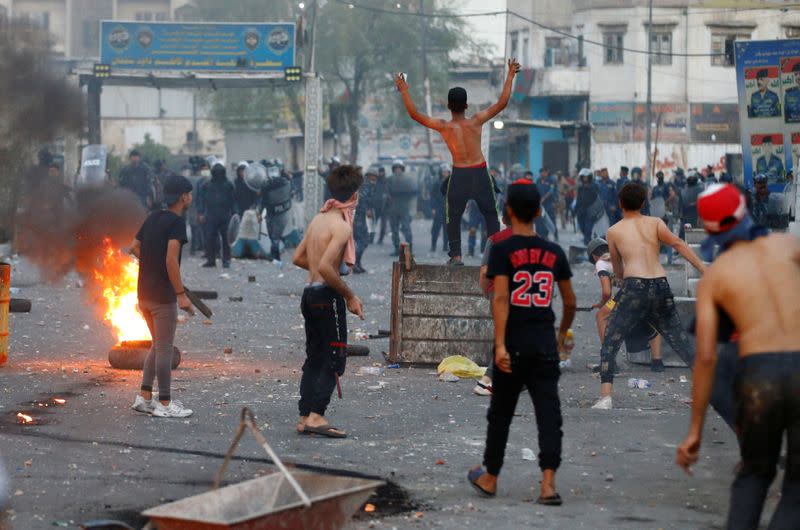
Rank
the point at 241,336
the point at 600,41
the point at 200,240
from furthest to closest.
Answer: the point at 600,41 < the point at 200,240 < the point at 241,336

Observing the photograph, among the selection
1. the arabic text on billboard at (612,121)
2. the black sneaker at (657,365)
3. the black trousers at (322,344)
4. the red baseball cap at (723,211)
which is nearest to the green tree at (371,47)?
the arabic text on billboard at (612,121)

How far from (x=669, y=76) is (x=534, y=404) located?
51927 mm

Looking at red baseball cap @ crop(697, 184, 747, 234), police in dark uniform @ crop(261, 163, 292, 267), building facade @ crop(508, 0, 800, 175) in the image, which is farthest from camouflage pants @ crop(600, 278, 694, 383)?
building facade @ crop(508, 0, 800, 175)

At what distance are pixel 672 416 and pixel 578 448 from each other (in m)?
1.62

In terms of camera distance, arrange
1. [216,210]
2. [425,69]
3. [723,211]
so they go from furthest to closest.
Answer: [425,69], [216,210], [723,211]

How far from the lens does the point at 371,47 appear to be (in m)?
59.0

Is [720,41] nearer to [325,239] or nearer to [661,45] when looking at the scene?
[661,45]

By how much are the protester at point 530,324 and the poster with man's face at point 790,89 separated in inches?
524

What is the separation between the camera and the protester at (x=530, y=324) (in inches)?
278

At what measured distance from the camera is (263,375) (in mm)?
12023

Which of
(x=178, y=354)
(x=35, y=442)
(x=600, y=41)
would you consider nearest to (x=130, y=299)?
(x=178, y=354)

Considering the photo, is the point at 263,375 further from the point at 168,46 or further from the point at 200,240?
the point at 168,46

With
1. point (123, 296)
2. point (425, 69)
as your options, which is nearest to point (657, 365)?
point (123, 296)

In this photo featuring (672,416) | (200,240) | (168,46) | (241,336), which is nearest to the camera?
(672,416)
